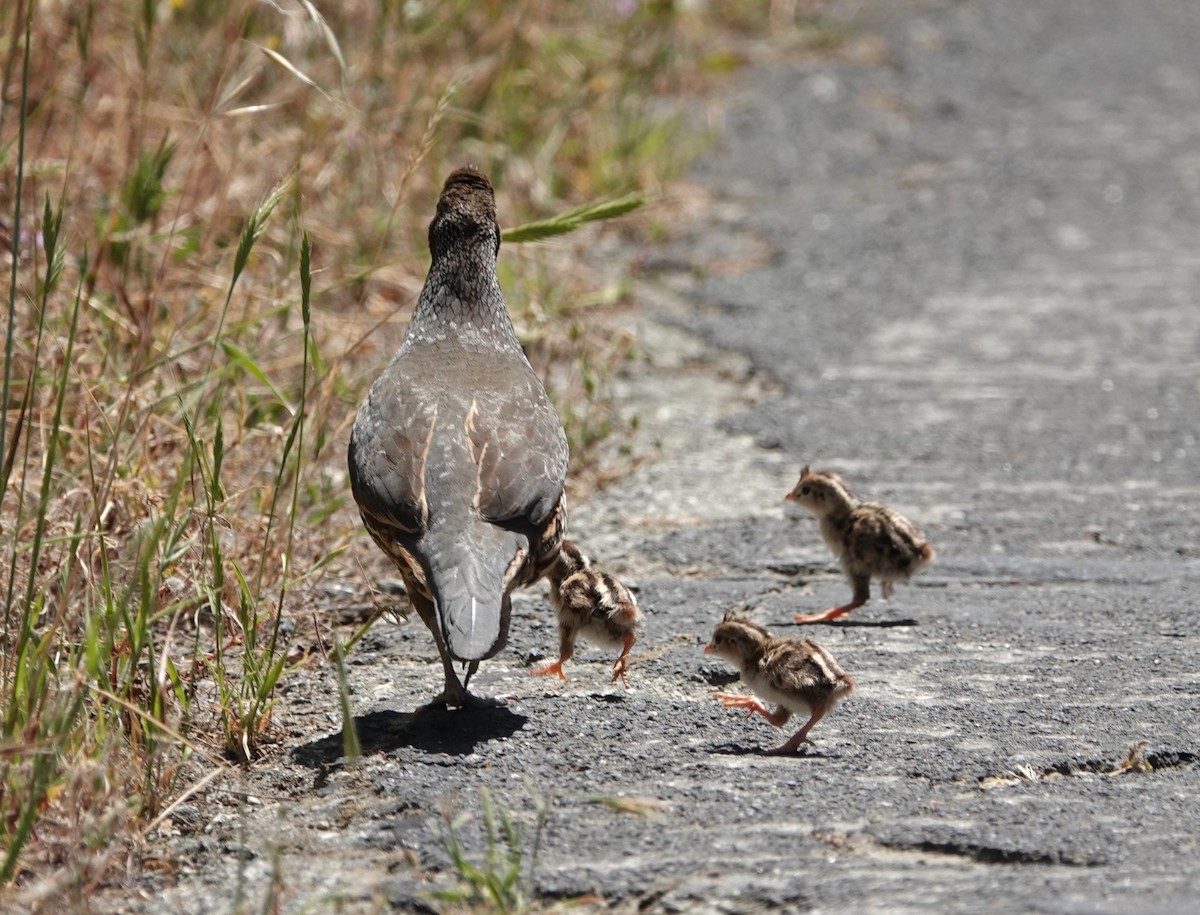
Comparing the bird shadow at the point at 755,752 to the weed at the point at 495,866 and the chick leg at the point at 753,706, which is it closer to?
the chick leg at the point at 753,706

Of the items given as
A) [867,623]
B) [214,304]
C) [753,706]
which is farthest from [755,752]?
[214,304]

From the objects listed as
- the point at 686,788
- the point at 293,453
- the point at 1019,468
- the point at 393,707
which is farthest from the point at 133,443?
the point at 1019,468

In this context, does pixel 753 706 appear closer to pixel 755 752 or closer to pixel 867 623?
pixel 755 752

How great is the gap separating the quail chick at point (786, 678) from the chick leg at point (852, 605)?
0.70 m

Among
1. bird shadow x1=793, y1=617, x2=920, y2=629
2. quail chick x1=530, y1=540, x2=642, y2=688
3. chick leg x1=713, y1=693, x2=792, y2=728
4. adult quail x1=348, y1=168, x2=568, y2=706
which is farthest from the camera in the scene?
bird shadow x1=793, y1=617, x2=920, y2=629

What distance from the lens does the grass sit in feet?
13.8

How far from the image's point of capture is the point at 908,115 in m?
11.7

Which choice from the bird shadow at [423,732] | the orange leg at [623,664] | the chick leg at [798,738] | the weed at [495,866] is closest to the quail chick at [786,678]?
the chick leg at [798,738]

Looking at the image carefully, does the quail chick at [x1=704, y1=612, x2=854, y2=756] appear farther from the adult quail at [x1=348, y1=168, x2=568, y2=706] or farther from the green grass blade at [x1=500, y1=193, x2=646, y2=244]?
the green grass blade at [x1=500, y1=193, x2=646, y2=244]

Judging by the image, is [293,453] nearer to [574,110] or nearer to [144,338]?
[144,338]

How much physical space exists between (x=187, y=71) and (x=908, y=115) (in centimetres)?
523

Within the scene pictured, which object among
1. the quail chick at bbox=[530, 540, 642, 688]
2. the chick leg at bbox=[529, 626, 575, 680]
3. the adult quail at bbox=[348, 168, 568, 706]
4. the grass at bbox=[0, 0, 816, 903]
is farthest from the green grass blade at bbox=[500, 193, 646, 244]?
the chick leg at bbox=[529, 626, 575, 680]

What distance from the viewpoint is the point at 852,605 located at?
5859mm

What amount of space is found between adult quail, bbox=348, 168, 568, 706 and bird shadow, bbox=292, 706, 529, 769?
0.07 metres
